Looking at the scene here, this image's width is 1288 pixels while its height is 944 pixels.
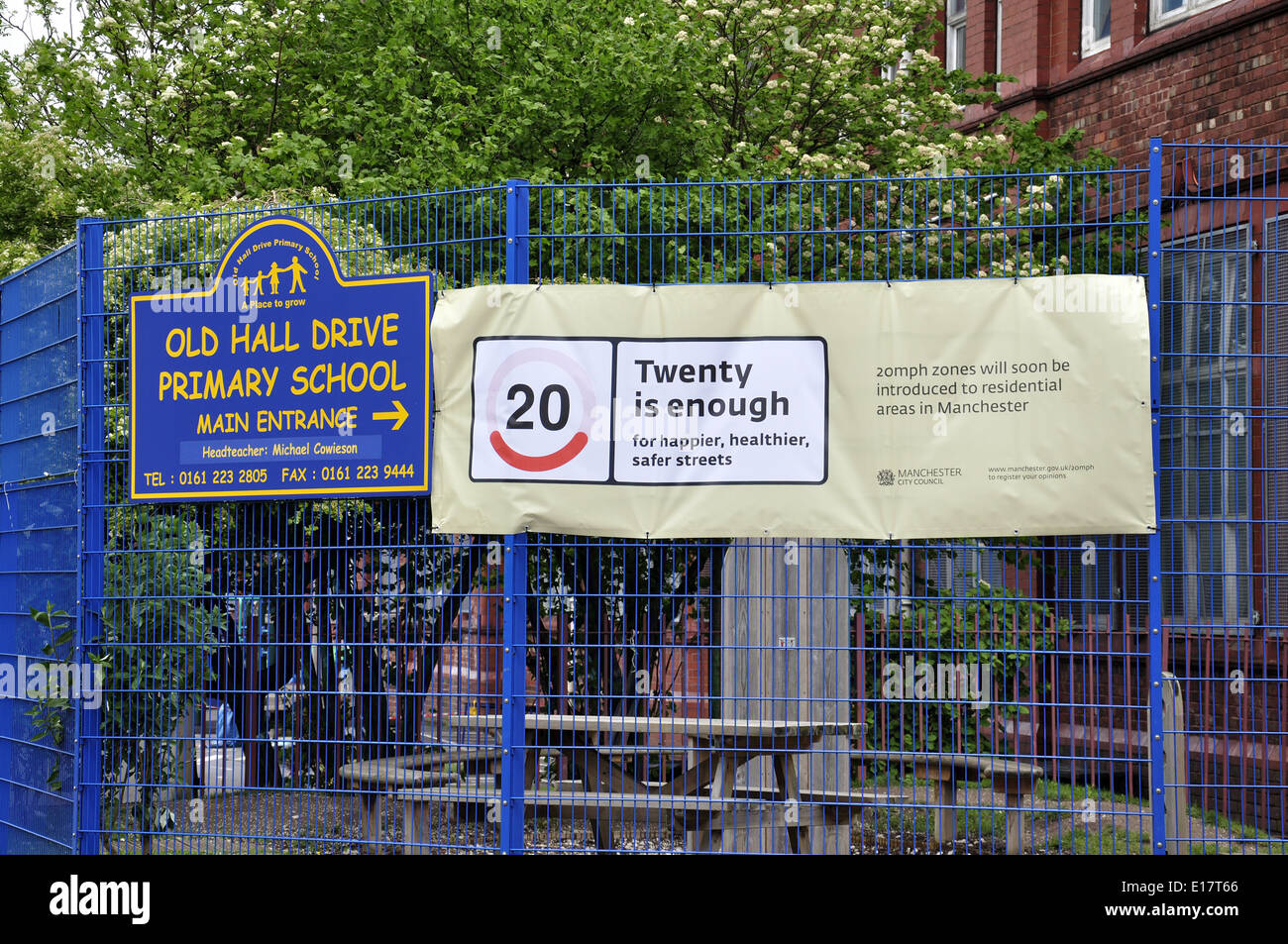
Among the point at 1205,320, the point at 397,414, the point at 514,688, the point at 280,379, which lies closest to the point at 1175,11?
the point at 1205,320

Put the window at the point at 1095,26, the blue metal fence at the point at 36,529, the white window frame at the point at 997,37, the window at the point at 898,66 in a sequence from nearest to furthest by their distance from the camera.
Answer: the blue metal fence at the point at 36,529 < the window at the point at 1095,26 < the window at the point at 898,66 < the white window frame at the point at 997,37

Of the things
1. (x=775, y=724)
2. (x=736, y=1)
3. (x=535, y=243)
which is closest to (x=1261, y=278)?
(x=775, y=724)

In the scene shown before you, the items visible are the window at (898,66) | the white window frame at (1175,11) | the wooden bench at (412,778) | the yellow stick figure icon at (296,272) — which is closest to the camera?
the wooden bench at (412,778)

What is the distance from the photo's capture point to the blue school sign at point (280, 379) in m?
7.20

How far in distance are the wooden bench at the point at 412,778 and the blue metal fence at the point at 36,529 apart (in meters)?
1.79

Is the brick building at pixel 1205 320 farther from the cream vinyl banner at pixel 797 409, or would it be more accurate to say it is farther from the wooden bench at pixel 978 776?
the cream vinyl banner at pixel 797 409

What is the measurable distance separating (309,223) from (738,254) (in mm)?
2277

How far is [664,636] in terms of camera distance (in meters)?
7.02

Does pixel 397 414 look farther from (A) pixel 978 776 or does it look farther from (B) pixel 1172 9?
(B) pixel 1172 9

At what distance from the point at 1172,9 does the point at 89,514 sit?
424 inches


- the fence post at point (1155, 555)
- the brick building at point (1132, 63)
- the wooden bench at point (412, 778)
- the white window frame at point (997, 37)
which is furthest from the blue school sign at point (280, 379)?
the white window frame at point (997, 37)

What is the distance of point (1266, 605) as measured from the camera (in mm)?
6375

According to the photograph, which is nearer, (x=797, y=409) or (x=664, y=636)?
(x=797, y=409)

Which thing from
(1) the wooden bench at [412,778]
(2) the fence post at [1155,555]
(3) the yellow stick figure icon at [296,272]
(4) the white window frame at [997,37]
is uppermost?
(4) the white window frame at [997,37]
